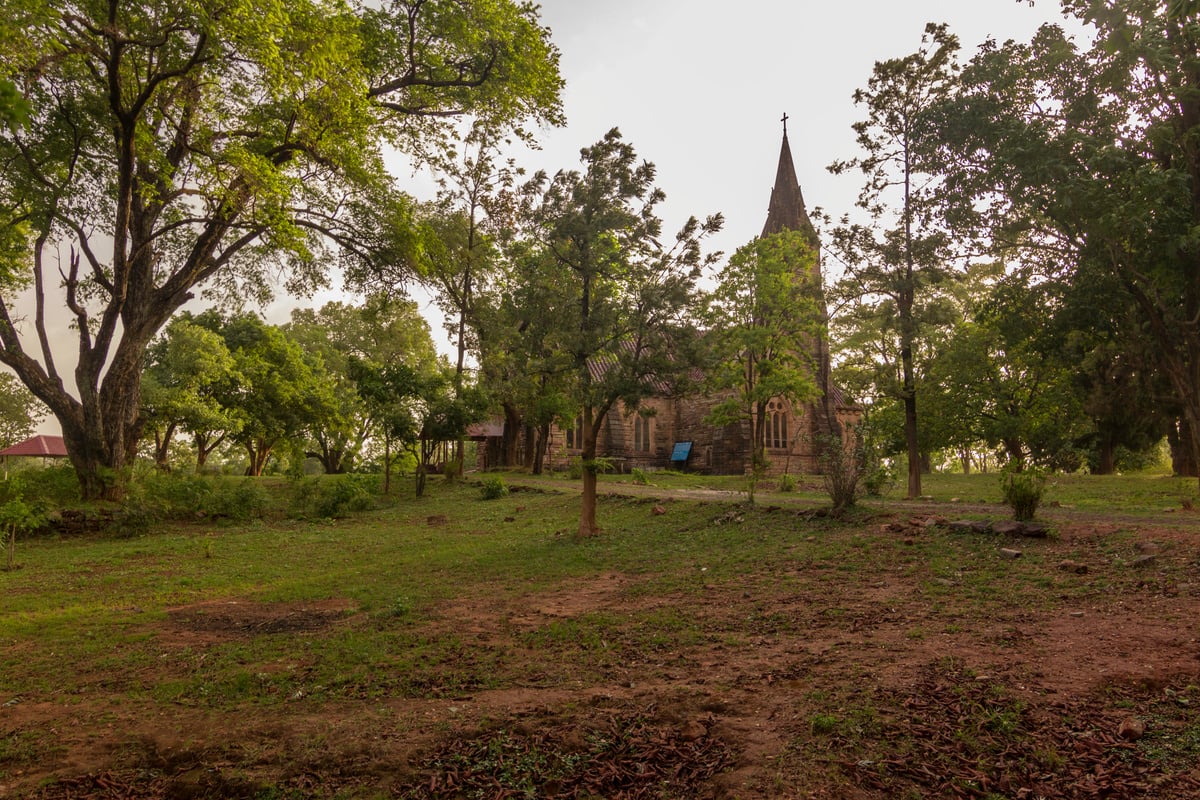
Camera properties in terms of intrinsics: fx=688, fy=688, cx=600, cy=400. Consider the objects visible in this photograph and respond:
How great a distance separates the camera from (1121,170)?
1357 centimetres

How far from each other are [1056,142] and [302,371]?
30428mm

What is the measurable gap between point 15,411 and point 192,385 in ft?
111

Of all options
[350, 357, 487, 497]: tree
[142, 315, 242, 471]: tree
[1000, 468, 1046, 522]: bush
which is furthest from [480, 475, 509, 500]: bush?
[1000, 468, 1046, 522]: bush

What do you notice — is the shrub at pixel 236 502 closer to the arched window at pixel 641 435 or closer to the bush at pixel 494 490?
the bush at pixel 494 490

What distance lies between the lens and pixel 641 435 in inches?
1596

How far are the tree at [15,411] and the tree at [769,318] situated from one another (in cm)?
5079

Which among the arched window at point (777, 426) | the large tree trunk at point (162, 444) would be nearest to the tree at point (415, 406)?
the large tree trunk at point (162, 444)

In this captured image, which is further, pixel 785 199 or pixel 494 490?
pixel 785 199

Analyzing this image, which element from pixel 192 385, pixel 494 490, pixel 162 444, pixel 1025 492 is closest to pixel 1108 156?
pixel 1025 492

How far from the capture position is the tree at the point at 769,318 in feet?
87.0

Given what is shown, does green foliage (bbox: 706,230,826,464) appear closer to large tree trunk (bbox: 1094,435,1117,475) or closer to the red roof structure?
large tree trunk (bbox: 1094,435,1117,475)

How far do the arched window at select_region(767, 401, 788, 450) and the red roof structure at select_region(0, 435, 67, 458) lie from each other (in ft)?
135

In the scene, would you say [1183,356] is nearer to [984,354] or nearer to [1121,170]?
[1121,170]

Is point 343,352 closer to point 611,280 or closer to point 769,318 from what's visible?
point 769,318
